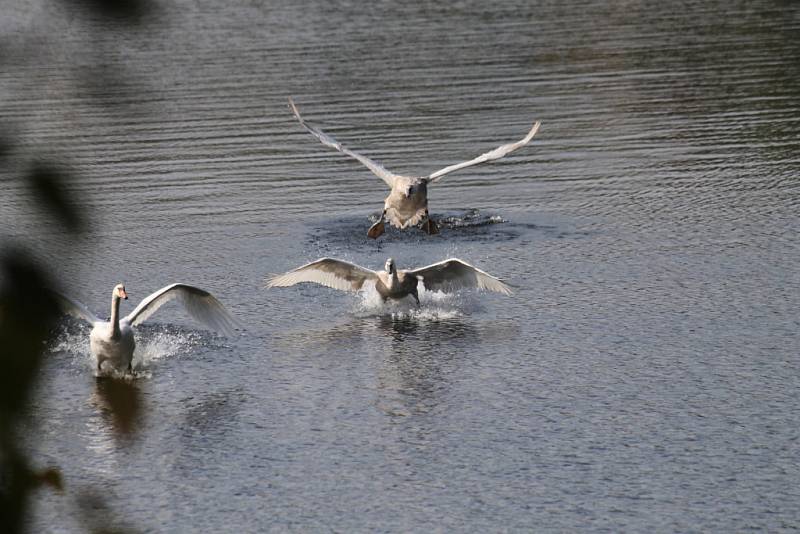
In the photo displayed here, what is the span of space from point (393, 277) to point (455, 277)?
921 millimetres

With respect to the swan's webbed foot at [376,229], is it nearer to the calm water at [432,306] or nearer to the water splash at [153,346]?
the calm water at [432,306]

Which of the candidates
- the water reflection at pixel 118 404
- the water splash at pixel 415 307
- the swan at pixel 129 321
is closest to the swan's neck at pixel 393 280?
the water splash at pixel 415 307

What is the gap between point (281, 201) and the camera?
866 inches

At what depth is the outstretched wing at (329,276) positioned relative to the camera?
16297 mm

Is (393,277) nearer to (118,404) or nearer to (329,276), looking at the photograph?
(329,276)

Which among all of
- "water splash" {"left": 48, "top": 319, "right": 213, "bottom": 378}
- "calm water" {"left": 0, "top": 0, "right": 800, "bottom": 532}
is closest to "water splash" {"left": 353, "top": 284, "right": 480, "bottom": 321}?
"calm water" {"left": 0, "top": 0, "right": 800, "bottom": 532}

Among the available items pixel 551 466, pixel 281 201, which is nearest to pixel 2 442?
pixel 551 466

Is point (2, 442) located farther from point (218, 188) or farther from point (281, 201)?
point (218, 188)

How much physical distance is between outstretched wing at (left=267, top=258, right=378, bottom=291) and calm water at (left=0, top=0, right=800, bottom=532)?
0.25 metres

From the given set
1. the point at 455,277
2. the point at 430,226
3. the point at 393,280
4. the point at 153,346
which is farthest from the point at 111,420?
the point at 430,226

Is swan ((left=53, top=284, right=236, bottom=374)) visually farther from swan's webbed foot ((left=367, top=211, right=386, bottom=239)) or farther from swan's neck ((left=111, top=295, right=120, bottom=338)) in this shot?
swan's webbed foot ((left=367, top=211, right=386, bottom=239))

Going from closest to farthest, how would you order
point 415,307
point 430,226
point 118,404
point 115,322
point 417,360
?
point 118,404, point 115,322, point 417,360, point 415,307, point 430,226

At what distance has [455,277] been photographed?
645 inches

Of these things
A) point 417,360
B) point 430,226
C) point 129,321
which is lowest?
point 417,360
